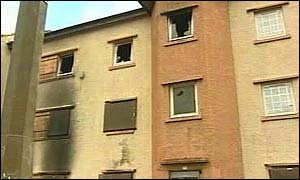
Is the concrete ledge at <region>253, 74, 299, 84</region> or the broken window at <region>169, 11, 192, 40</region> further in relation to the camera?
the broken window at <region>169, 11, 192, 40</region>

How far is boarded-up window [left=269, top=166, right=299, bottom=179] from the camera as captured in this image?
1207 cm

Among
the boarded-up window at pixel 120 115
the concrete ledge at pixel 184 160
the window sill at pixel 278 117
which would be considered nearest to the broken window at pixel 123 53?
the boarded-up window at pixel 120 115

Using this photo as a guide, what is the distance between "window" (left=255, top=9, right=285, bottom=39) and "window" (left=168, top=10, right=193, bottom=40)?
8.41 ft

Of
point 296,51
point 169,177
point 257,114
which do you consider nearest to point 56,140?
point 169,177

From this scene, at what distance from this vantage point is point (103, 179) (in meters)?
14.8

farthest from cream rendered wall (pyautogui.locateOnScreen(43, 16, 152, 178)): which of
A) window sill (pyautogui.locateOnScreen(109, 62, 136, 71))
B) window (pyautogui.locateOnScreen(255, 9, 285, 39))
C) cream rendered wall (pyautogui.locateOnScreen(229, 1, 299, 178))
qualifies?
window (pyautogui.locateOnScreen(255, 9, 285, 39))

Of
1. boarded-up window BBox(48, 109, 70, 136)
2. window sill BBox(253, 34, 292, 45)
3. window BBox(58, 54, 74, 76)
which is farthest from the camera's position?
window BBox(58, 54, 74, 76)

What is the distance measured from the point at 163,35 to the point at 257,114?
4.80 m

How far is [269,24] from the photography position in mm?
14453

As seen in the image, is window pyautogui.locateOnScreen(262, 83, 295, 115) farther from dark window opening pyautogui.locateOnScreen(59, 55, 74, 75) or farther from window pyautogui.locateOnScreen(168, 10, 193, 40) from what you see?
dark window opening pyautogui.locateOnScreen(59, 55, 74, 75)

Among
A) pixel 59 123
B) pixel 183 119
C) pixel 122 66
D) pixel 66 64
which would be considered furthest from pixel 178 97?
pixel 66 64

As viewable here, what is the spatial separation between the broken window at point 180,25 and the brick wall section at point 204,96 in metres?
0.29

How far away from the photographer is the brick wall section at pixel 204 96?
1270 centimetres

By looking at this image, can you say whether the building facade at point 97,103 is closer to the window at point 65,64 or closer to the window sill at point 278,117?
the window at point 65,64
